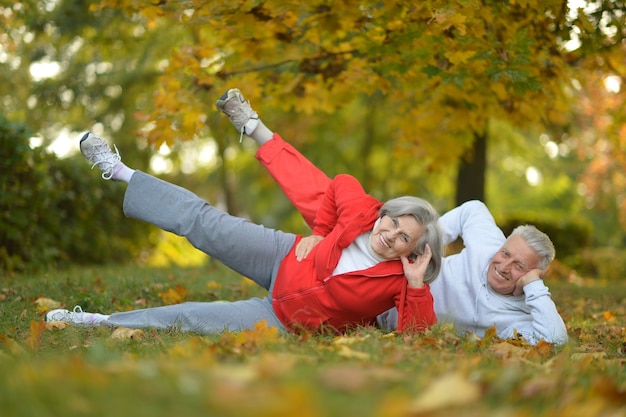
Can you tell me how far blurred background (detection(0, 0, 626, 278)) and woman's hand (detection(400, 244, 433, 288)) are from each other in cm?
144

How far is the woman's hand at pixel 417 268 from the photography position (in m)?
4.16

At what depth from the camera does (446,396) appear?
6.38ft

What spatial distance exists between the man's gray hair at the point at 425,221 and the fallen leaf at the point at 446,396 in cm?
227

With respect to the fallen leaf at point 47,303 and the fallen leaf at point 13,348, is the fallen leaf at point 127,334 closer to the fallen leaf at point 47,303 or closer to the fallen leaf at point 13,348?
the fallen leaf at point 13,348

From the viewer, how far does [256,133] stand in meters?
5.06

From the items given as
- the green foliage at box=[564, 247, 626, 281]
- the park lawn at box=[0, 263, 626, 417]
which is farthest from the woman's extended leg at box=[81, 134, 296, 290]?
the green foliage at box=[564, 247, 626, 281]

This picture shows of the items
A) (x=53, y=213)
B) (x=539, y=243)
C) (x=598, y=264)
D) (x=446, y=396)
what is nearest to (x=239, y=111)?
(x=539, y=243)

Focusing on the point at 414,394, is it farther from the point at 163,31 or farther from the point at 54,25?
the point at 163,31

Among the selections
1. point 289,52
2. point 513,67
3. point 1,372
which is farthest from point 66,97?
point 1,372

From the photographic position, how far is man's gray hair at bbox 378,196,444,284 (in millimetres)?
4266

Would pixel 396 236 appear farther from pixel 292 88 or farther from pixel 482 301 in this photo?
pixel 292 88

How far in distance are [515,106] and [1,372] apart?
4979mm

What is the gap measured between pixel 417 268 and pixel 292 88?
2.53 m

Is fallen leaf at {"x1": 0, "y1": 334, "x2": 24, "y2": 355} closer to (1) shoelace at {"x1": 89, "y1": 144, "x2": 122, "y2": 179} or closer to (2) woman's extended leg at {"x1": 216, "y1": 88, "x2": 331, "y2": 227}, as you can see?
(1) shoelace at {"x1": 89, "y1": 144, "x2": 122, "y2": 179}
